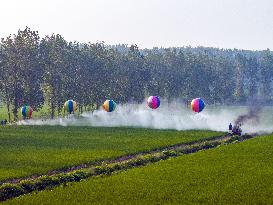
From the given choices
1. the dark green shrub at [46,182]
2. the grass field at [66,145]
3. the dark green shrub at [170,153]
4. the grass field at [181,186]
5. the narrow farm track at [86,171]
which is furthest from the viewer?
the dark green shrub at [170,153]

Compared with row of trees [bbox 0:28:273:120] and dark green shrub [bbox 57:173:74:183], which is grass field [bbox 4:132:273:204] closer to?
dark green shrub [bbox 57:173:74:183]

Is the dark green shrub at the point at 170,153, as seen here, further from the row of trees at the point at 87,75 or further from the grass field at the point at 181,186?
the row of trees at the point at 87,75

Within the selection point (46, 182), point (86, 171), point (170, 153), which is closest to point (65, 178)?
point (46, 182)

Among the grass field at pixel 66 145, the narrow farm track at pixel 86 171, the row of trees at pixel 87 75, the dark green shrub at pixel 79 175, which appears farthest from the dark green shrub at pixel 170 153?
the row of trees at pixel 87 75

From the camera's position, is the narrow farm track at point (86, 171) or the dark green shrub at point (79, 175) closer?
the narrow farm track at point (86, 171)

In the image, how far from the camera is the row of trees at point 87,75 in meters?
79.4

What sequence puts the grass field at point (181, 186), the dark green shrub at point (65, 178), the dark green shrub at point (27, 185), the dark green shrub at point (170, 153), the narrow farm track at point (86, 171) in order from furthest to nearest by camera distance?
1. the dark green shrub at point (170, 153)
2. the dark green shrub at point (65, 178)
3. the dark green shrub at point (27, 185)
4. the narrow farm track at point (86, 171)
5. the grass field at point (181, 186)

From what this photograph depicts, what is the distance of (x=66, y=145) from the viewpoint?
43062 millimetres

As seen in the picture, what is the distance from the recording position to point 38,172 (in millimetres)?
29719

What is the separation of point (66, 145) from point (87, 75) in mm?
53623

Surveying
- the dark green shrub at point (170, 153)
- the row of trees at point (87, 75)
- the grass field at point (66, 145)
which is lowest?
the dark green shrub at point (170, 153)

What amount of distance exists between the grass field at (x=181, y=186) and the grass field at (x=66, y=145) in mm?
5630

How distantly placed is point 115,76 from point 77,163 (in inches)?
2939

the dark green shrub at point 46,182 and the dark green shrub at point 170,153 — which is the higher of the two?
the dark green shrub at point 170,153
